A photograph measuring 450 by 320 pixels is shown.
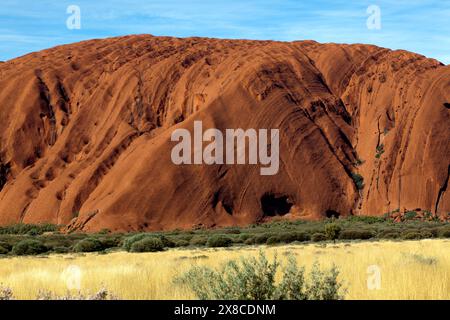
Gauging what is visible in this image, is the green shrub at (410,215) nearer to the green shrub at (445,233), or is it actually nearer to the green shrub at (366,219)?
the green shrub at (366,219)

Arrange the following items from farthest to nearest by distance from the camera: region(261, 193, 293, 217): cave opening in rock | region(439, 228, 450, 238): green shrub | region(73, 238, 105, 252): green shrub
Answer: region(261, 193, 293, 217): cave opening in rock < region(439, 228, 450, 238): green shrub < region(73, 238, 105, 252): green shrub

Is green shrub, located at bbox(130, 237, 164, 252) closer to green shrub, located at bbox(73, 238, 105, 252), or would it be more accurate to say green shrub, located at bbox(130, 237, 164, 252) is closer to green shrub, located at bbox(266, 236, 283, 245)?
green shrub, located at bbox(73, 238, 105, 252)

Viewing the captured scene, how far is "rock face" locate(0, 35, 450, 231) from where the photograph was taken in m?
61.3

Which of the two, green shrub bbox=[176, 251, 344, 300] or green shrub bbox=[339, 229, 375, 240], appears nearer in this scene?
green shrub bbox=[176, 251, 344, 300]

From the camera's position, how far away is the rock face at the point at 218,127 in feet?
201

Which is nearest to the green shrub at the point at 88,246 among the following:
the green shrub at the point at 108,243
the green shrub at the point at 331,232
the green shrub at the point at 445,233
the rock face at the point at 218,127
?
the green shrub at the point at 108,243

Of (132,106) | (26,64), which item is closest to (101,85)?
(132,106)

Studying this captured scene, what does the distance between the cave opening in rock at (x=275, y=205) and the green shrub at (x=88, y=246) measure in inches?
1152

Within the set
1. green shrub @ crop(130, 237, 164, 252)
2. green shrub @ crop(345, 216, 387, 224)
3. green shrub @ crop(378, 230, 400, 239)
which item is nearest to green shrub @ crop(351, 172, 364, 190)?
green shrub @ crop(345, 216, 387, 224)

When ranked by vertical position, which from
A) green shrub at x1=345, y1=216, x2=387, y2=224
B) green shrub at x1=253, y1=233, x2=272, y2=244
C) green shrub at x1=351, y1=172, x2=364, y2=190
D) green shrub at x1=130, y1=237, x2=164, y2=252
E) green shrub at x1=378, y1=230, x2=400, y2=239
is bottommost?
green shrub at x1=345, y1=216, x2=387, y2=224

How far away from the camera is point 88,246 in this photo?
33.0 meters

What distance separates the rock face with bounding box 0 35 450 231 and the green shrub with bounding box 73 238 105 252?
2242 centimetres
